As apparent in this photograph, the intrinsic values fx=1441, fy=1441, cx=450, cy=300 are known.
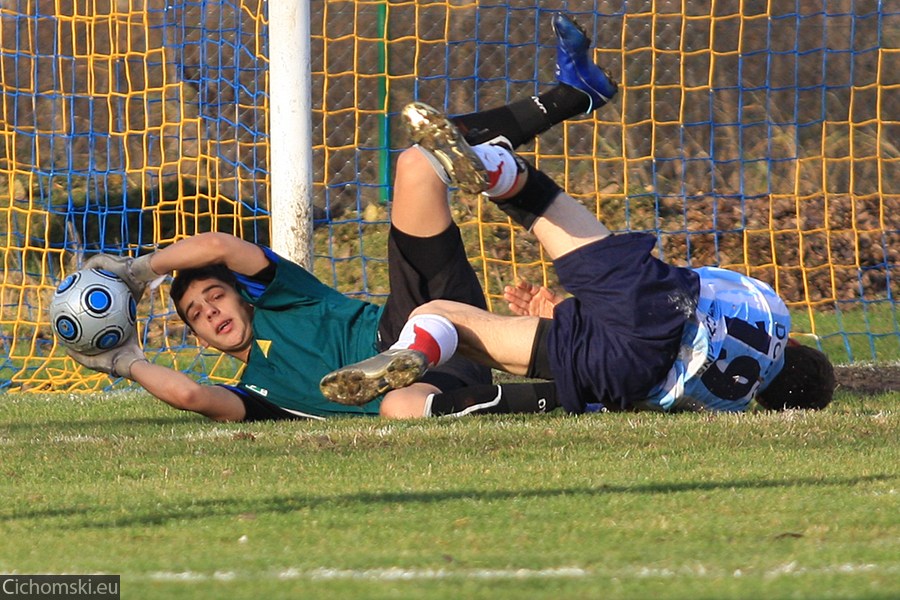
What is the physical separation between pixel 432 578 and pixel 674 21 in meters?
10.6

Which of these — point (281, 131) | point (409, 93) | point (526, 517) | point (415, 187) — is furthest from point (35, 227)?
point (526, 517)

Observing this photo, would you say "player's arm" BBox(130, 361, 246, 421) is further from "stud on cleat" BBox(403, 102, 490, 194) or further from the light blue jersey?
the light blue jersey

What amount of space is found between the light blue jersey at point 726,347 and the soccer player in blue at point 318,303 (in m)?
0.71

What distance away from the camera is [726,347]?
5301 millimetres

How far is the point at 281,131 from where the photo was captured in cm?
738

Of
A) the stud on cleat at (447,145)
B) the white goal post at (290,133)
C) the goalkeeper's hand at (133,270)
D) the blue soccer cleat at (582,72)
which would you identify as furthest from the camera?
the white goal post at (290,133)

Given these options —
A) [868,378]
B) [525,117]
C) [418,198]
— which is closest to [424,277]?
[418,198]

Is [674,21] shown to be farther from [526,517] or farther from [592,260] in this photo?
[526,517]

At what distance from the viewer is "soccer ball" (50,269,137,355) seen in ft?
19.3

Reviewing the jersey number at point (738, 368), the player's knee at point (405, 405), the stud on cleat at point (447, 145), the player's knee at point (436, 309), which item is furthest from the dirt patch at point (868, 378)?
the stud on cleat at point (447, 145)

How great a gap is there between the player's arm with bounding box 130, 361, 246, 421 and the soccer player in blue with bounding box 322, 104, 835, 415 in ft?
3.39

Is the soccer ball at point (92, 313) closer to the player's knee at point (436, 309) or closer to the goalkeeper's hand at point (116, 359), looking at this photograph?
the goalkeeper's hand at point (116, 359)

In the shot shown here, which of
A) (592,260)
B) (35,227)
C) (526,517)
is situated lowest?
Result: (35,227)

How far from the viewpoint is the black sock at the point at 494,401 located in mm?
5812
